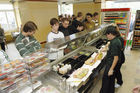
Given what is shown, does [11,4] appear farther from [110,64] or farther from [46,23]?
[110,64]

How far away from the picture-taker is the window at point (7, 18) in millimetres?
9352

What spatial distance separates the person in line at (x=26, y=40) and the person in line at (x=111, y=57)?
1.57 metres

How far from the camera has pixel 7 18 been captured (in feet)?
32.3

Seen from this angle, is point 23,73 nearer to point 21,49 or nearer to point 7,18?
point 21,49

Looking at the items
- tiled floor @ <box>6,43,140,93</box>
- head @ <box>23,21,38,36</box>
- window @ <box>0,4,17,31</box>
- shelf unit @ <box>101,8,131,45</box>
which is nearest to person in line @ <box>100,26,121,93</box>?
tiled floor @ <box>6,43,140,93</box>

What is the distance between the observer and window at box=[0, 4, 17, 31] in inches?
368

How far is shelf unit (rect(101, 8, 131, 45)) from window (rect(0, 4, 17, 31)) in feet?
28.6

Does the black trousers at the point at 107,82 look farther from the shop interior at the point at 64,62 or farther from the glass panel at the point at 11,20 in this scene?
the glass panel at the point at 11,20

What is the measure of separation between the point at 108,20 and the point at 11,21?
9.17 meters

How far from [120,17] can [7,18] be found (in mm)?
10055

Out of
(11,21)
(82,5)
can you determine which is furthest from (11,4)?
(82,5)

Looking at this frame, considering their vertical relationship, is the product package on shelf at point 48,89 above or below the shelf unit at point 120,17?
below

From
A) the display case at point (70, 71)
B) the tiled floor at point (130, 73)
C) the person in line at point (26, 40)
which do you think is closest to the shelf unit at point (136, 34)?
the tiled floor at point (130, 73)

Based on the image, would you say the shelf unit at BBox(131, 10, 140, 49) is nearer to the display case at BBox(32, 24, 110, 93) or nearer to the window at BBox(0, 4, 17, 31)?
the display case at BBox(32, 24, 110, 93)
